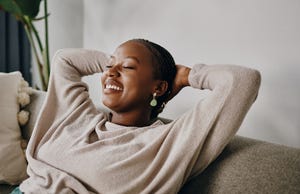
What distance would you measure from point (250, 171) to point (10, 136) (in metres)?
1.01

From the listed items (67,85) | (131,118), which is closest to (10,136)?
(67,85)

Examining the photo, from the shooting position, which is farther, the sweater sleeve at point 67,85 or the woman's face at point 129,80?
the sweater sleeve at point 67,85

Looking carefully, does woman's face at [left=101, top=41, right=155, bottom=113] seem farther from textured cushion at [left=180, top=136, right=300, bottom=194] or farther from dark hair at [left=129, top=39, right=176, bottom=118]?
textured cushion at [left=180, top=136, right=300, bottom=194]

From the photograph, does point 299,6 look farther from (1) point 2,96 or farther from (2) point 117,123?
(1) point 2,96

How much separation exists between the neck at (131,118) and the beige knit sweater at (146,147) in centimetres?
3

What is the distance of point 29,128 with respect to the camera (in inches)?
62.5

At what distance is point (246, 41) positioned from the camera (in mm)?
1452

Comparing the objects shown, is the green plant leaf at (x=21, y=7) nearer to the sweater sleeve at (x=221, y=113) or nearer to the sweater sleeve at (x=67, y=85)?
the sweater sleeve at (x=67, y=85)

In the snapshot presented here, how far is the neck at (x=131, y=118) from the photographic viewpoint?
1.23m

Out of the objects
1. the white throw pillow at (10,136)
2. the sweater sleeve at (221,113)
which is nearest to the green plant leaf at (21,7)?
the white throw pillow at (10,136)

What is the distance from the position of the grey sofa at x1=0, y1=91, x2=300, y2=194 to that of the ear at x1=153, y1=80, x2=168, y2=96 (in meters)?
0.28

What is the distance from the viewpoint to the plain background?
1.34 metres

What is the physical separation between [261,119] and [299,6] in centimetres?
45

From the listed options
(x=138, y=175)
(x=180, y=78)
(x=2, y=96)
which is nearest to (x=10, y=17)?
(x=2, y=96)
